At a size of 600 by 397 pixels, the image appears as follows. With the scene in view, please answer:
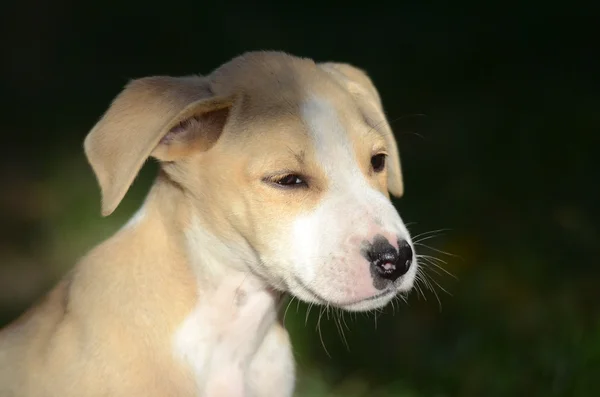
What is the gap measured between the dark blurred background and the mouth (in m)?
2.00

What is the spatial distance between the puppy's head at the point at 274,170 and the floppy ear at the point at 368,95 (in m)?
0.32

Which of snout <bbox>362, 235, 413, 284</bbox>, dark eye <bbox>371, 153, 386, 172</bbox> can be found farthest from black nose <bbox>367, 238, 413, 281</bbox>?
dark eye <bbox>371, 153, 386, 172</bbox>

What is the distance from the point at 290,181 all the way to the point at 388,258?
50 centimetres

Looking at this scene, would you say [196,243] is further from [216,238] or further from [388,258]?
[388,258]

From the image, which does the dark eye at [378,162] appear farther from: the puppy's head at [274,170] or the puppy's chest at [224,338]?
the puppy's chest at [224,338]

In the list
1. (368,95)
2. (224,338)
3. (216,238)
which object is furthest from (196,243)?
(368,95)

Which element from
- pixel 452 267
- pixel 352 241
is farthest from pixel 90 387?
pixel 452 267

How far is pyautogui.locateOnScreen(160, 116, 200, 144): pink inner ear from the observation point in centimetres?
389

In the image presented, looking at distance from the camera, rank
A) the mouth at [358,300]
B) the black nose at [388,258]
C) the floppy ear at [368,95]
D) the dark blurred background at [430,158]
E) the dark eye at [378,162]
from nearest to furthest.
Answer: the black nose at [388,258], the mouth at [358,300], the dark eye at [378,162], the floppy ear at [368,95], the dark blurred background at [430,158]

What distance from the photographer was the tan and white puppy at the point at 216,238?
3.61 meters

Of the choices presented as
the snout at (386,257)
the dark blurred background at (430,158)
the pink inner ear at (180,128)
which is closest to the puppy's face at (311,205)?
the snout at (386,257)

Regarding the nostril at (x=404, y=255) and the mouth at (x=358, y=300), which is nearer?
the nostril at (x=404, y=255)

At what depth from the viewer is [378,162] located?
4074mm

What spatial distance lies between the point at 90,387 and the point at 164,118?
110cm
